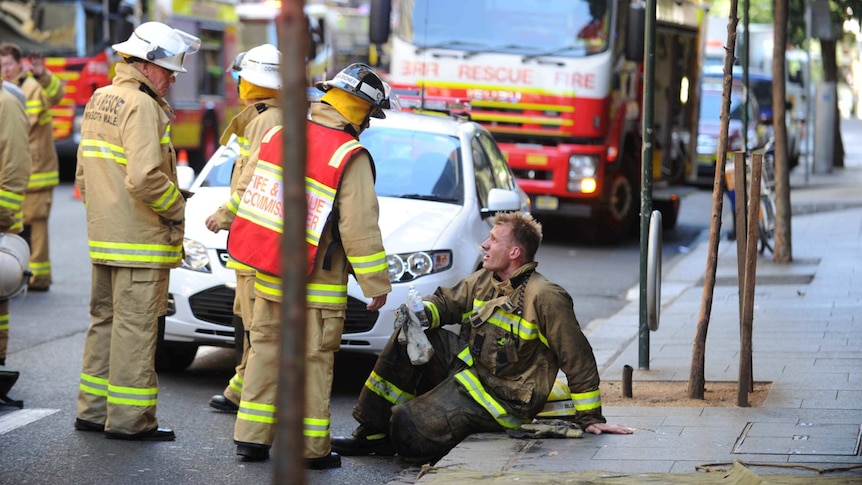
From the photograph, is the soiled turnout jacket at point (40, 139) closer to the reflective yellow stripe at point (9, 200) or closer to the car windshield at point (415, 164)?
the car windshield at point (415, 164)

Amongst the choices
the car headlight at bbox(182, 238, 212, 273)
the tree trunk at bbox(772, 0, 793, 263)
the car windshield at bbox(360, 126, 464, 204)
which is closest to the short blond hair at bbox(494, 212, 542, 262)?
the car headlight at bbox(182, 238, 212, 273)

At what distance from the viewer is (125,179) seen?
20.0ft

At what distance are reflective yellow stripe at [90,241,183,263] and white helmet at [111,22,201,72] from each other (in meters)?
0.86

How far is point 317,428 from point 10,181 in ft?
8.85

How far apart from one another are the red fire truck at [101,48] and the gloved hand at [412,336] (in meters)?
15.6

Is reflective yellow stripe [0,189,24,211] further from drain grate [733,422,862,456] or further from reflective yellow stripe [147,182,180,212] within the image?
drain grate [733,422,862,456]

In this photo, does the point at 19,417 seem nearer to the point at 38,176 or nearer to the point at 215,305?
the point at 215,305

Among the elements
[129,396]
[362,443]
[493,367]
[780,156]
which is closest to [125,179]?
[129,396]

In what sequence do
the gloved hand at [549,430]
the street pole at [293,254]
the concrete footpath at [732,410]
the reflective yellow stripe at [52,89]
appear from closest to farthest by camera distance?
the street pole at [293,254] < the concrete footpath at [732,410] < the gloved hand at [549,430] < the reflective yellow stripe at [52,89]

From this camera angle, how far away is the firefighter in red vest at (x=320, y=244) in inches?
215

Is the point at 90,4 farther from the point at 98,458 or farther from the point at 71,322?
the point at 98,458

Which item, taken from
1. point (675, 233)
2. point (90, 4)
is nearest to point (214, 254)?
point (675, 233)

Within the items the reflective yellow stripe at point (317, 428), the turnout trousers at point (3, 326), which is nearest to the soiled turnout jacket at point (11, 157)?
the turnout trousers at point (3, 326)

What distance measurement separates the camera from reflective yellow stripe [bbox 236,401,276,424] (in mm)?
5602
